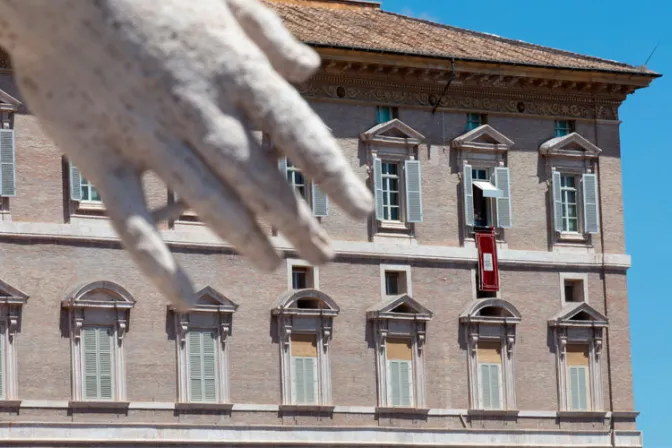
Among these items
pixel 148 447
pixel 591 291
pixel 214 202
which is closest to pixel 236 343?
pixel 148 447

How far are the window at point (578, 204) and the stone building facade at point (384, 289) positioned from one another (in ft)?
0.16

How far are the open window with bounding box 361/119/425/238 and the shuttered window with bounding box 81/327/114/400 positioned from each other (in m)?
6.29

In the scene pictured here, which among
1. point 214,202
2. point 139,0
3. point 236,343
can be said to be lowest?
point 214,202

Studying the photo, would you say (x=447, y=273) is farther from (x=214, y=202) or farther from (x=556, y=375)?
(x=214, y=202)

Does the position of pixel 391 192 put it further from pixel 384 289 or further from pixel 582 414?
pixel 582 414

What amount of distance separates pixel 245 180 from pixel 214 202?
0.29 feet

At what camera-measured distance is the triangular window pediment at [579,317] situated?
43.7 metres

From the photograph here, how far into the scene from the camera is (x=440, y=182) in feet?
141

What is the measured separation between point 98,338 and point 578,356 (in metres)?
10.6

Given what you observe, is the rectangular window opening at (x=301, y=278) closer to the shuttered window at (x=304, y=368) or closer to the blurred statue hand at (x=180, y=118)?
the shuttered window at (x=304, y=368)

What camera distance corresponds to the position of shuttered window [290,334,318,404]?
1594 inches

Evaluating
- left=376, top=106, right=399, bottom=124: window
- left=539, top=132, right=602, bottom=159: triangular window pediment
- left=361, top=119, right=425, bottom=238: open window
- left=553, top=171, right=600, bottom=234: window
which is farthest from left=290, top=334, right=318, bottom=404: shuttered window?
left=539, top=132, right=602, bottom=159: triangular window pediment

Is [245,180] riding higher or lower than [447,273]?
lower

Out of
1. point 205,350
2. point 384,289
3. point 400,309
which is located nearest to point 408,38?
point 384,289
